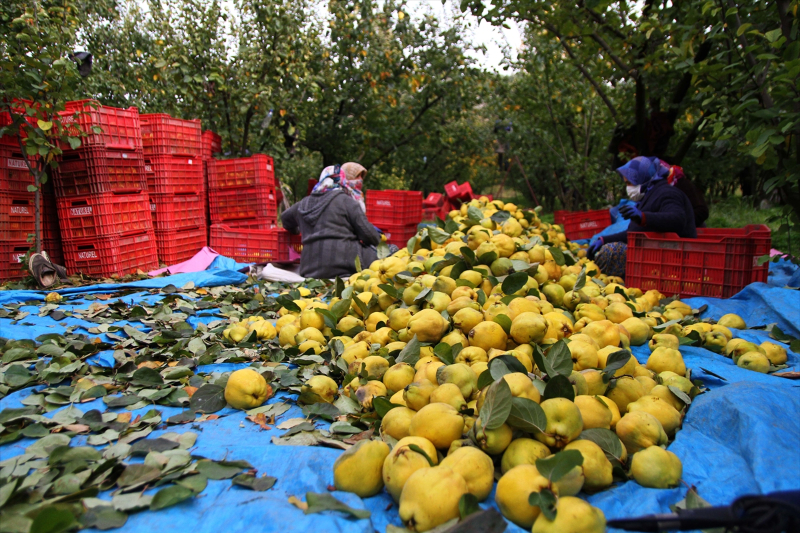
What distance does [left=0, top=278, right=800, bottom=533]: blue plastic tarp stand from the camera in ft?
4.56

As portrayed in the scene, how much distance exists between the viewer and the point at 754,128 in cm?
318

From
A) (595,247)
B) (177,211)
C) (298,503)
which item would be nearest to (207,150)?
(177,211)

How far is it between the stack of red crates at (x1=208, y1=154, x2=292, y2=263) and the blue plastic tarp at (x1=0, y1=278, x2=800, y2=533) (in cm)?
491

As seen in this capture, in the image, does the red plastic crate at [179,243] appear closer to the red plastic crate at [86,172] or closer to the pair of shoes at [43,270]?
the red plastic crate at [86,172]

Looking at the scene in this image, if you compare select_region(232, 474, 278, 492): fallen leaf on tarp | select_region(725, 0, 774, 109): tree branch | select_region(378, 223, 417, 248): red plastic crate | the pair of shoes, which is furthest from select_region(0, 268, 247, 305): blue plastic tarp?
select_region(725, 0, 774, 109): tree branch

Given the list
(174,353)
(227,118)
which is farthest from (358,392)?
(227,118)

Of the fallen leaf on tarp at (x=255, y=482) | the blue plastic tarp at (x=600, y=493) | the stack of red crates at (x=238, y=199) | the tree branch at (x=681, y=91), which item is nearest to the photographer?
the blue plastic tarp at (x=600, y=493)

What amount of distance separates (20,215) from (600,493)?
5944 mm

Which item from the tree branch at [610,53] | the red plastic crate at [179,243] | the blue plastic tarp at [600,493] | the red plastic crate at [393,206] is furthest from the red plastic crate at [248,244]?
the tree branch at [610,53]

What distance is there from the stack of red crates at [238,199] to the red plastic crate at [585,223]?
4.78 meters

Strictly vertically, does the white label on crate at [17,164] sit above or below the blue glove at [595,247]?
above

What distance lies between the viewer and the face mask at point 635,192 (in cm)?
555

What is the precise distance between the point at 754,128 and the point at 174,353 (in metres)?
3.77

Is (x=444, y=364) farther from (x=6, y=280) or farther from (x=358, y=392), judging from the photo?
(x=6, y=280)
